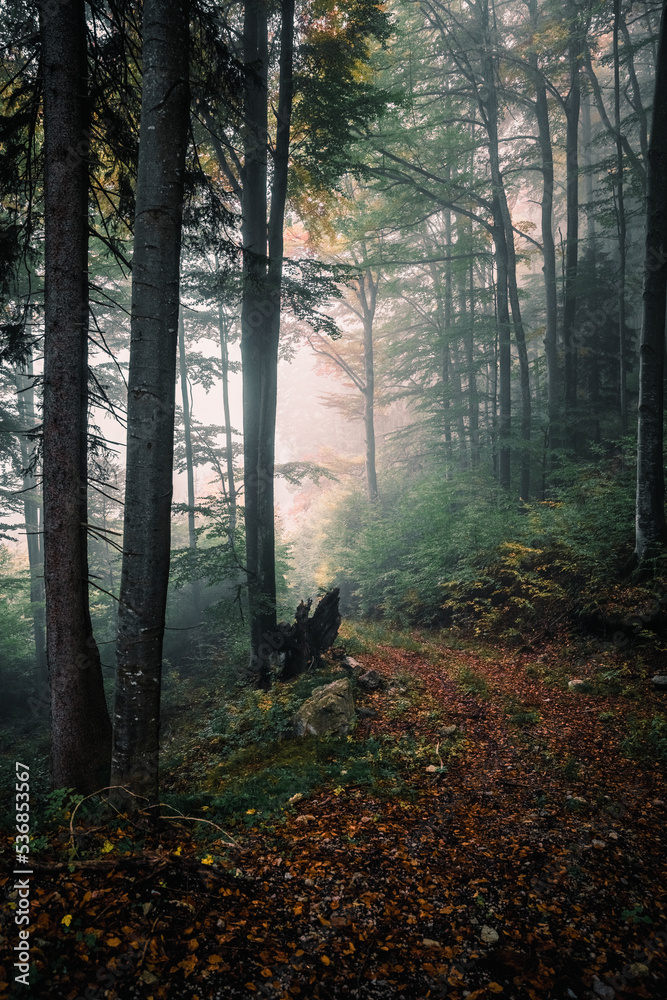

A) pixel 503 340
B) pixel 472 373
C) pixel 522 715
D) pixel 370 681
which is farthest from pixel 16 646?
pixel 472 373

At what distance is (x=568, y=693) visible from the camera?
258 inches

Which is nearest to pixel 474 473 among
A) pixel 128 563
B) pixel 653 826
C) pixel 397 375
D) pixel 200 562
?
pixel 397 375

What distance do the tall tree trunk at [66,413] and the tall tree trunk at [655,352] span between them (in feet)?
28.4

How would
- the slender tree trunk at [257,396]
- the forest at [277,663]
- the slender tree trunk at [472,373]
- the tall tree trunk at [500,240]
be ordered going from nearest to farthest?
the forest at [277,663]
the slender tree trunk at [257,396]
the tall tree trunk at [500,240]
the slender tree trunk at [472,373]

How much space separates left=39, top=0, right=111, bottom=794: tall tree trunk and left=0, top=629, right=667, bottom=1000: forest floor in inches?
31.6

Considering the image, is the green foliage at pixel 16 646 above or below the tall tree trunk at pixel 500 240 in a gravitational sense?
below

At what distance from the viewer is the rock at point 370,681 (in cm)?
696

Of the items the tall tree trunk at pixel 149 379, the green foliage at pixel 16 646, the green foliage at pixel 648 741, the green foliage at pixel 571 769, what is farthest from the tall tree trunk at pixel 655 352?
the green foliage at pixel 16 646

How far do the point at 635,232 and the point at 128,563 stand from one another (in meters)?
34.1

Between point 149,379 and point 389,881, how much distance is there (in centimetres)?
410

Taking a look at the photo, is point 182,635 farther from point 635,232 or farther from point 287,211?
point 635,232

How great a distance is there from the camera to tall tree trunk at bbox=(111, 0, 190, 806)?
361 cm

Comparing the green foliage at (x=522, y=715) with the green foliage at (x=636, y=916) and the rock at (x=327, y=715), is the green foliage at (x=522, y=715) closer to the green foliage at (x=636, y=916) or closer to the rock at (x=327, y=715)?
the rock at (x=327, y=715)

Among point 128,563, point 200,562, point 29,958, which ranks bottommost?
point 29,958
